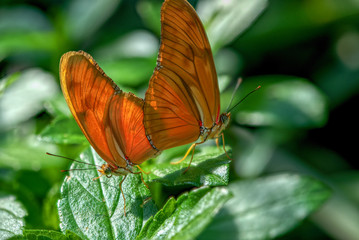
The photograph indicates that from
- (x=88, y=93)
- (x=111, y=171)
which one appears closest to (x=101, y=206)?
(x=111, y=171)

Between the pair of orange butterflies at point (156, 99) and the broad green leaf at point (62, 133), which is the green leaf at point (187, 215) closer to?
the pair of orange butterflies at point (156, 99)

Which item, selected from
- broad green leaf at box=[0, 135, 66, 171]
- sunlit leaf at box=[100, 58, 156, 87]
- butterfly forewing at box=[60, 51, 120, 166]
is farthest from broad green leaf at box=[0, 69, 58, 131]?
butterfly forewing at box=[60, 51, 120, 166]

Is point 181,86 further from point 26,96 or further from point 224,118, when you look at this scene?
point 26,96

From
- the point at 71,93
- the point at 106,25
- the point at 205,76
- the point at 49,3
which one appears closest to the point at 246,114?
the point at 205,76

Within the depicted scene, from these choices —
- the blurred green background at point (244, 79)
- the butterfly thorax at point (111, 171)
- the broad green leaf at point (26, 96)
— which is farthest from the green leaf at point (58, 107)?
the butterfly thorax at point (111, 171)

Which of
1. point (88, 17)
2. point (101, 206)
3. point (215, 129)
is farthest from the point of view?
point (88, 17)

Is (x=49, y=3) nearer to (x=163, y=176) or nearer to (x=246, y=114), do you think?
(x=246, y=114)
